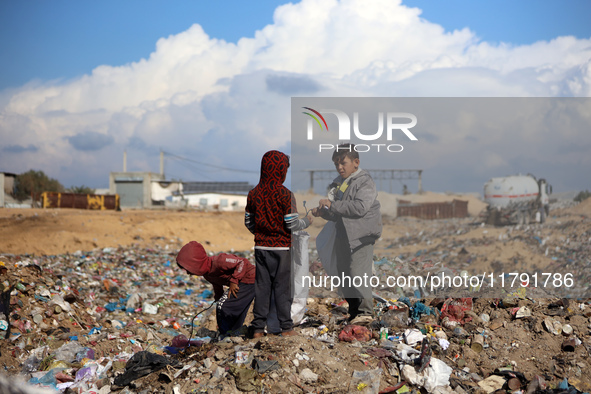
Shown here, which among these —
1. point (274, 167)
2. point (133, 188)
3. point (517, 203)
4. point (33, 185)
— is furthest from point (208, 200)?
point (274, 167)

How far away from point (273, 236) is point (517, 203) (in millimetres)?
7262

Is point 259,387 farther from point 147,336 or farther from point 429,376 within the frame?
point 147,336

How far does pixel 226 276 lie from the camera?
4.50 meters

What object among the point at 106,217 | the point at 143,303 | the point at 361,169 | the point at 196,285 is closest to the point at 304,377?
the point at 361,169

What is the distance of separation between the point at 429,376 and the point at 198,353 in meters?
1.89

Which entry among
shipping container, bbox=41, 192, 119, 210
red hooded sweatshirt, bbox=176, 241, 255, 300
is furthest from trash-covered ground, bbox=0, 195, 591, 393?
shipping container, bbox=41, 192, 119, 210

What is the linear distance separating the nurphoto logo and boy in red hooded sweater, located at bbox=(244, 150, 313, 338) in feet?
2.86

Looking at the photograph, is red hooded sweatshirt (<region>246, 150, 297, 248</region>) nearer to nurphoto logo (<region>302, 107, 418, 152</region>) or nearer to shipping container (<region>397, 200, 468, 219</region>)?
nurphoto logo (<region>302, 107, 418, 152</region>)

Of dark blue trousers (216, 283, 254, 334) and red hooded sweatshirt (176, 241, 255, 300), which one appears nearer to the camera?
red hooded sweatshirt (176, 241, 255, 300)

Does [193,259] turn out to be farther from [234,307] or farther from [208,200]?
[208,200]

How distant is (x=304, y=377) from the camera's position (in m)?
3.46

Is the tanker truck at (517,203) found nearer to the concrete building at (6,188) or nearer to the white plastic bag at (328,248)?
the white plastic bag at (328,248)

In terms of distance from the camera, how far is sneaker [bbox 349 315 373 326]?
4545 millimetres

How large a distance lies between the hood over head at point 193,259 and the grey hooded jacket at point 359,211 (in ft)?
4.09
